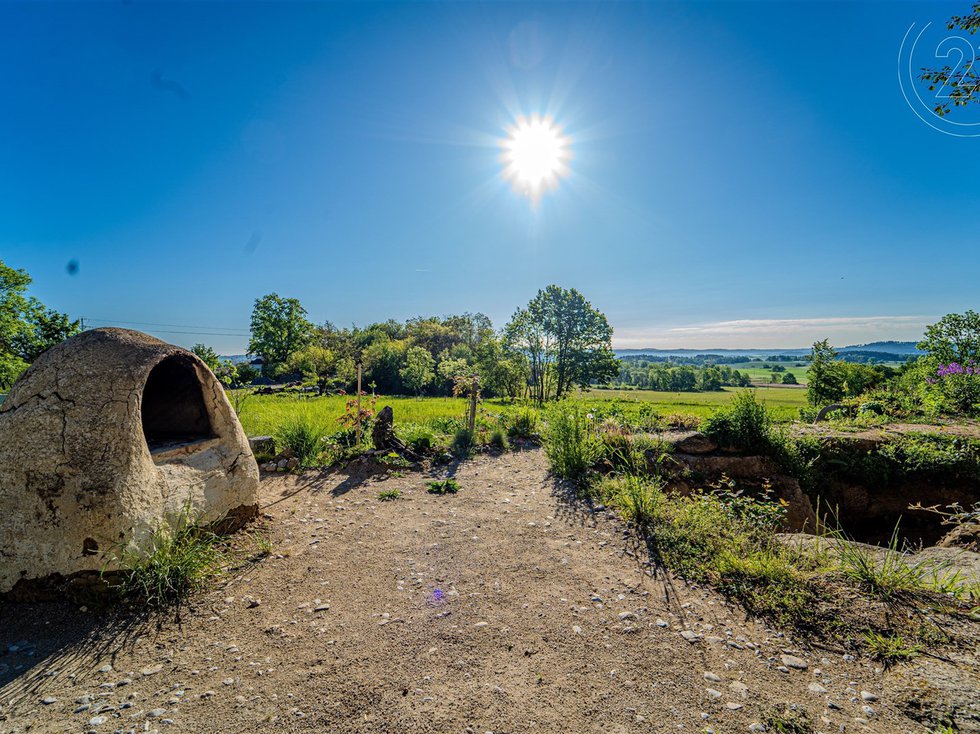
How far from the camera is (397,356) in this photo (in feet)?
126

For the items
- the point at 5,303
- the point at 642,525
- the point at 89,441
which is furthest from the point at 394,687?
the point at 5,303

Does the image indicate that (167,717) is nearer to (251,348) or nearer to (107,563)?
(107,563)

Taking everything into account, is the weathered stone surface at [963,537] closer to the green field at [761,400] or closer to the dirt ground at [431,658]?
the green field at [761,400]

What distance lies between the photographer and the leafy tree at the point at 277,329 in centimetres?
4056

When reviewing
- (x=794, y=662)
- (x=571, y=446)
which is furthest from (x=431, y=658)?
(x=571, y=446)

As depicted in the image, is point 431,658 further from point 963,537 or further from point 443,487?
point 963,537

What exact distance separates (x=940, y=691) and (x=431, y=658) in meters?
3.26

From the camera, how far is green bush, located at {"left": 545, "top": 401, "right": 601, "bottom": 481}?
21.5 feet

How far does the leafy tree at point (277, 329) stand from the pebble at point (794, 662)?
4471 cm

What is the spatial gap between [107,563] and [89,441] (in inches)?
40.4

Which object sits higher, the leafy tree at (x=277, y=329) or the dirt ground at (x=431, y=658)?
the leafy tree at (x=277, y=329)

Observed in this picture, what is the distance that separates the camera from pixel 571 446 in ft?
21.8

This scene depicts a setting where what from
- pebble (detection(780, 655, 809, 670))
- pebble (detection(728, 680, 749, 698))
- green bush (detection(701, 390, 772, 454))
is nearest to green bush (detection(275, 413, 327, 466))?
pebble (detection(728, 680, 749, 698))

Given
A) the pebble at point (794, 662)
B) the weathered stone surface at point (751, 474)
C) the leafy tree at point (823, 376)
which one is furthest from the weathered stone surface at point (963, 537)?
the leafy tree at point (823, 376)
